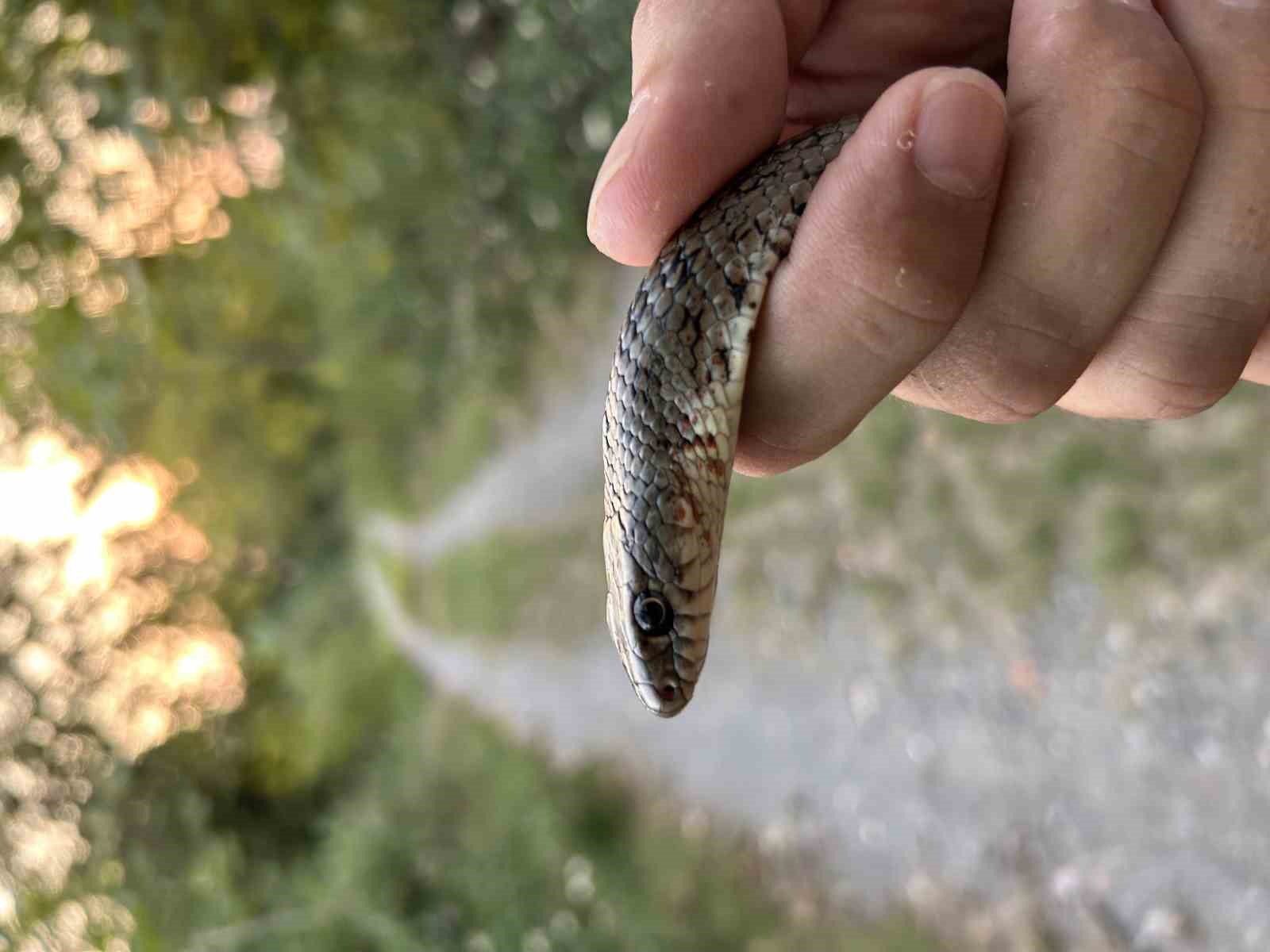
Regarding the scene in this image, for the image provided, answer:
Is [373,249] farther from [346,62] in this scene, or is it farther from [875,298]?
[875,298]

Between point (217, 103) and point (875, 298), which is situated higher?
point (875, 298)

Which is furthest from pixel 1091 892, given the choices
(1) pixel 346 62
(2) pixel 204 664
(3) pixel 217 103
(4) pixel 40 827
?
(2) pixel 204 664

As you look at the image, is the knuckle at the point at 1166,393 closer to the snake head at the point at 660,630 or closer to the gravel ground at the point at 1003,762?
the snake head at the point at 660,630

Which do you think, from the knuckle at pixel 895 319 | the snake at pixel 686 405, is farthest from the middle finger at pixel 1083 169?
the snake at pixel 686 405

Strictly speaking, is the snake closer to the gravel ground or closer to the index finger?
the index finger

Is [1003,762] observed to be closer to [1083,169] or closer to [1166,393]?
[1166,393]
